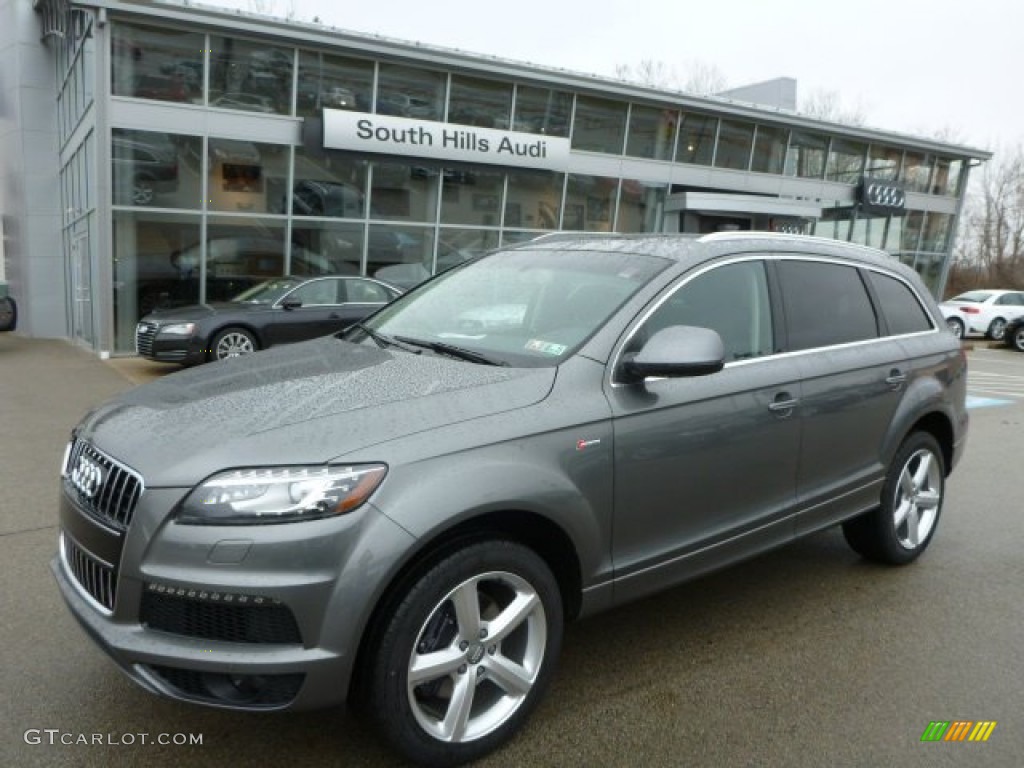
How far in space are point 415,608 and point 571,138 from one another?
1677 centimetres

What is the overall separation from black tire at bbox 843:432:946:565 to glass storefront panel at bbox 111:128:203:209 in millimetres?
12658

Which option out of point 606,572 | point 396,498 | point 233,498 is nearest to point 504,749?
point 606,572

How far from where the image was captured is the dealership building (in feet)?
43.2

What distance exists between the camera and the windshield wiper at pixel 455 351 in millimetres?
2865

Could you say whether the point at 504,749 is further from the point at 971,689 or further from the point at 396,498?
the point at 971,689

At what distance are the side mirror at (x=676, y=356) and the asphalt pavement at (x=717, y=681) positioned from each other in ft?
3.99

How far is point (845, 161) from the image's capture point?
23.2 m

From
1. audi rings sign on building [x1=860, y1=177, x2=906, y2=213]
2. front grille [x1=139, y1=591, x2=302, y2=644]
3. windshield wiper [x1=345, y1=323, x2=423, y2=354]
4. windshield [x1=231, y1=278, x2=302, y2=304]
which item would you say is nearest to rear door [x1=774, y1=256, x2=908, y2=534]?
windshield wiper [x1=345, y1=323, x2=423, y2=354]

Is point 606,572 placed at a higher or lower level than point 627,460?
lower

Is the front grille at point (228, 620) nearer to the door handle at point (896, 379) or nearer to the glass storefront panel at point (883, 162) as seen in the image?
the door handle at point (896, 379)

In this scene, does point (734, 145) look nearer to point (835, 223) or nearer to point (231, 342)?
point (835, 223)

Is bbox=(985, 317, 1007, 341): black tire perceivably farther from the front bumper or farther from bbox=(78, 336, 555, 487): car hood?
the front bumper

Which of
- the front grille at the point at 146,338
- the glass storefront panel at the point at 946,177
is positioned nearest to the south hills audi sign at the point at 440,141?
the front grille at the point at 146,338

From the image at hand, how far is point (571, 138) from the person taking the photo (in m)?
17.8
